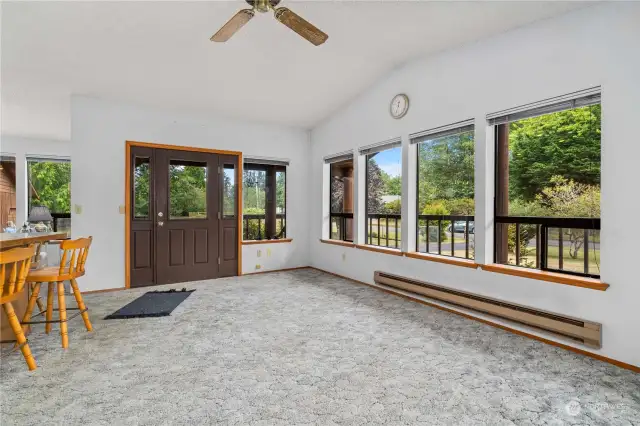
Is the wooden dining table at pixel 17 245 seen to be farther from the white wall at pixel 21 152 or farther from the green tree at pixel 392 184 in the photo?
the white wall at pixel 21 152

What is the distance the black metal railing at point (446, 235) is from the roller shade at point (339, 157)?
5.28ft

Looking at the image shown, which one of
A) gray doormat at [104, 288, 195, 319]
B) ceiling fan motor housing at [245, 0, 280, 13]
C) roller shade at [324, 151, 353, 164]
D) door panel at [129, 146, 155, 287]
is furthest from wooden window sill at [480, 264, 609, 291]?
door panel at [129, 146, 155, 287]

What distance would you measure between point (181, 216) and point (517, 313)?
4.48 metres

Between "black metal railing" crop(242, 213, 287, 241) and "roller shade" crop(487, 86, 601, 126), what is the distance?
3.78 meters

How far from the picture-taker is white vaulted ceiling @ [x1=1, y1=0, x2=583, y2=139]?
2734mm

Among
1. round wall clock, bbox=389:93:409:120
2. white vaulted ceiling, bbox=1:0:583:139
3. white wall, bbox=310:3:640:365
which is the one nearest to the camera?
white wall, bbox=310:3:640:365

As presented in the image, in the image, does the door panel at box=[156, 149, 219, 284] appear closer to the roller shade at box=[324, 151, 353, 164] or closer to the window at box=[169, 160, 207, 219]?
the window at box=[169, 160, 207, 219]

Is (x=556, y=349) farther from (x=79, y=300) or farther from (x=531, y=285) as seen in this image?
(x=79, y=300)

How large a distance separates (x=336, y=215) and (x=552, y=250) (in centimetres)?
333

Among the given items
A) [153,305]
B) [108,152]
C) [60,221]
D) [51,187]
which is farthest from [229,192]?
[51,187]

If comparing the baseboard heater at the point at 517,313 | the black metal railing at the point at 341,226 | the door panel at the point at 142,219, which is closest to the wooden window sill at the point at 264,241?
the black metal railing at the point at 341,226

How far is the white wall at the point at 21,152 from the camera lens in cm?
566

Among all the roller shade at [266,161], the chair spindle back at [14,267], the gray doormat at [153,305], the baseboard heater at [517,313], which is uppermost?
the roller shade at [266,161]

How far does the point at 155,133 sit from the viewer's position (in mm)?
4629
